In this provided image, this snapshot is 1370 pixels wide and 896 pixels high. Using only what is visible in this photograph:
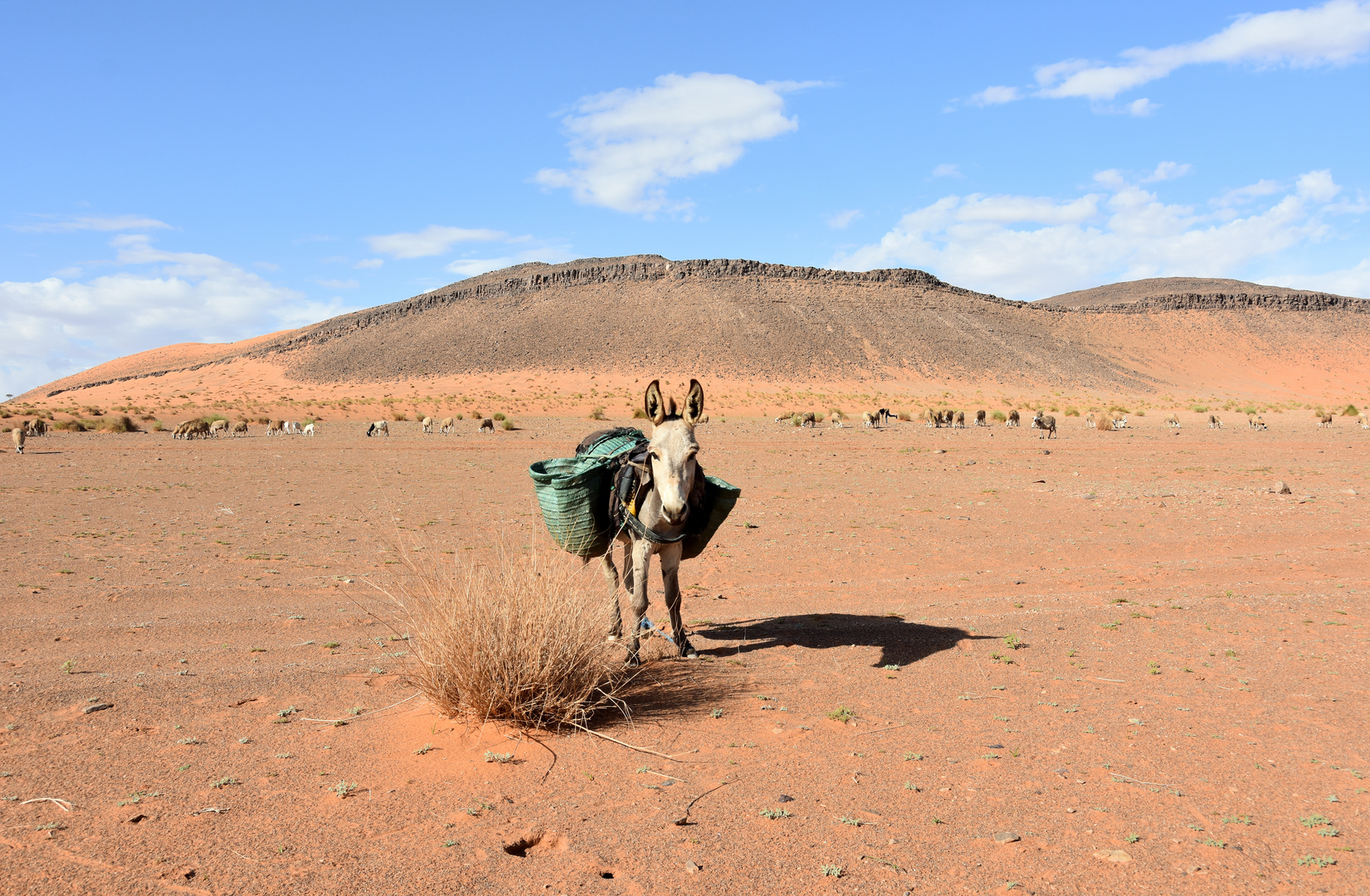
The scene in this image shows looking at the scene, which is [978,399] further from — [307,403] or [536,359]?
[307,403]

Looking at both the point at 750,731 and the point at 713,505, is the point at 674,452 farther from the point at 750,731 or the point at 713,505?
the point at 750,731

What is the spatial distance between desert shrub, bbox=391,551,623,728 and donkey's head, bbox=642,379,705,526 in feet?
2.99

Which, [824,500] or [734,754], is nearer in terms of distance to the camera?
[734,754]

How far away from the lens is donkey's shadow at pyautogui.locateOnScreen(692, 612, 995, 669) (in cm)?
765

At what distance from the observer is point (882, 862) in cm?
409

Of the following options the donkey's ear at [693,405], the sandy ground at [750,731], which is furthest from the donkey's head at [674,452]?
the sandy ground at [750,731]

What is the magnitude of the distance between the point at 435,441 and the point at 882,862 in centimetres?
3166

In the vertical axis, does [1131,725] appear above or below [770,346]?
below

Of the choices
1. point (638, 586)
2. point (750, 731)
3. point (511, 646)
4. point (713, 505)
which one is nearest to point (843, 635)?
point (713, 505)

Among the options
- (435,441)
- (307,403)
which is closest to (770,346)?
(307,403)

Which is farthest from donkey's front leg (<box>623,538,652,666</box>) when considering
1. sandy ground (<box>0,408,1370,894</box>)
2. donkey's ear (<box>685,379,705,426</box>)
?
donkey's ear (<box>685,379,705,426</box>)

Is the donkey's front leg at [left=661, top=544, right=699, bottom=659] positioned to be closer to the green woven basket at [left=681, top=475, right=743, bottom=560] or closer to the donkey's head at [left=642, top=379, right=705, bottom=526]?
the green woven basket at [left=681, top=475, right=743, bottom=560]

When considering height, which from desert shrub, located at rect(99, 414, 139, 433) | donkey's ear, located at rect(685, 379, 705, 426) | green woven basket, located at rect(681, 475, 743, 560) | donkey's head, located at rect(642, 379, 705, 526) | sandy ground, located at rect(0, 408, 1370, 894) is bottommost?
sandy ground, located at rect(0, 408, 1370, 894)

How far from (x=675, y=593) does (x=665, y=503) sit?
1358mm
